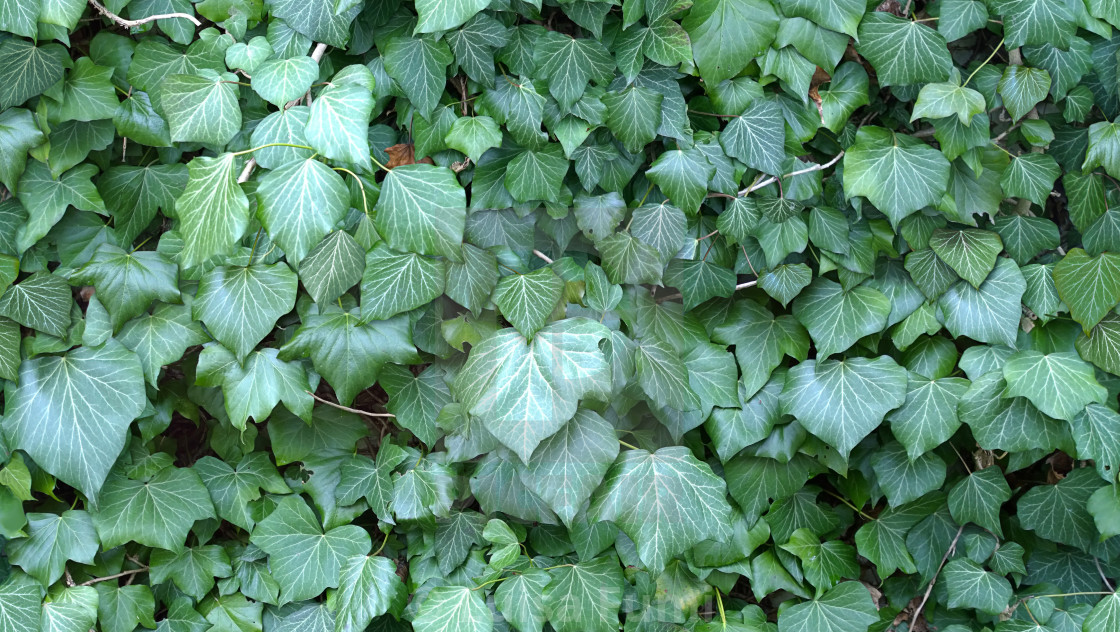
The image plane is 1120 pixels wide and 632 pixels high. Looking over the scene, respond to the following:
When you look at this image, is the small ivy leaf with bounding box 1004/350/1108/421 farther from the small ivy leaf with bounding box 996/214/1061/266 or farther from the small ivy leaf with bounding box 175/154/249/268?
the small ivy leaf with bounding box 175/154/249/268

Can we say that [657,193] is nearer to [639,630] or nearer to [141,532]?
[639,630]

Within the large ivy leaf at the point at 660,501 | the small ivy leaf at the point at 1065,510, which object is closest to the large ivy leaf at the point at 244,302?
the large ivy leaf at the point at 660,501

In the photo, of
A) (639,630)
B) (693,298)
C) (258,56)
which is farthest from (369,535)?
(258,56)

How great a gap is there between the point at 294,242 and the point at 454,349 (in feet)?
1.59

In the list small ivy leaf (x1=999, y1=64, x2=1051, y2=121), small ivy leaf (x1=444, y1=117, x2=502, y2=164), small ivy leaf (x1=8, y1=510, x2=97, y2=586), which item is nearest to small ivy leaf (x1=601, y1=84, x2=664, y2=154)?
small ivy leaf (x1=444, y1=117, x2=502, y2=164)

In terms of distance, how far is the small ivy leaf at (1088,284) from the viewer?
1.75 m

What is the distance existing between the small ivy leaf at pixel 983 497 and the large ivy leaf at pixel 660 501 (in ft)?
2.10

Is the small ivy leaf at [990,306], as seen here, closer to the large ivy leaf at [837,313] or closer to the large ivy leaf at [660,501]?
the large ivy leaf at [837,313]

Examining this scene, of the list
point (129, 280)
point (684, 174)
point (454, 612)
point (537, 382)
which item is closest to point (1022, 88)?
point (684, 174)

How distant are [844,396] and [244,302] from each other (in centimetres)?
134

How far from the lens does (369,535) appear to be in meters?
1.86

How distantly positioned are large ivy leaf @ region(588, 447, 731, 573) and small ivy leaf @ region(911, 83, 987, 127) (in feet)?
2.92

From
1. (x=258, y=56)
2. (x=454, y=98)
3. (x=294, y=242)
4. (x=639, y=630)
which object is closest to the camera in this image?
(x=294, y=242)

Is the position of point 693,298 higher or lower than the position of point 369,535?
higher
